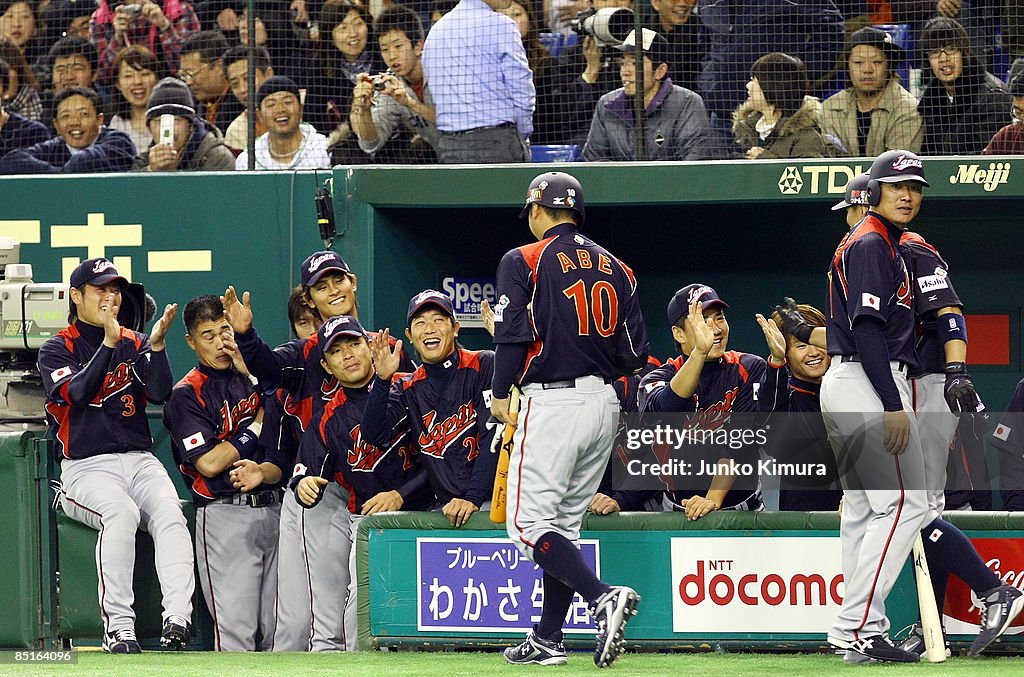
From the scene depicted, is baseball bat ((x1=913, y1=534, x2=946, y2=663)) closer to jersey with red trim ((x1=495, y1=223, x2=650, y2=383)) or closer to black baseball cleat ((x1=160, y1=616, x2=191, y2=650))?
jersey with red trim ((x1=495, y1=223, x2=650, y2=383))

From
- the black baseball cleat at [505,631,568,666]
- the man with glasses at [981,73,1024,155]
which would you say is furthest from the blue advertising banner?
the man with glasses at [981,73,1024,155]

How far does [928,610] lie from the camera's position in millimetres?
5238

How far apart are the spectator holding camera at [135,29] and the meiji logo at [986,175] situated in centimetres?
509

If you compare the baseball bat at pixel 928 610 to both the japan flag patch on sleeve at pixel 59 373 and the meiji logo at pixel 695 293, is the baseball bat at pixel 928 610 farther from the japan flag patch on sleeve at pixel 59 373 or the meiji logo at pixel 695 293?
the japan flag patch on sleeve at pixel 59 373

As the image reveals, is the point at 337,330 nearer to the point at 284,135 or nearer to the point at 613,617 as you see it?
the point at 613,617

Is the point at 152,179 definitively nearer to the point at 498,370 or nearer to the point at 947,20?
the point at 498,370

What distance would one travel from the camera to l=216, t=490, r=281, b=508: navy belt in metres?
6.84

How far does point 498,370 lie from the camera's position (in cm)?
524

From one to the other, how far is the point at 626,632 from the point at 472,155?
10.1ft

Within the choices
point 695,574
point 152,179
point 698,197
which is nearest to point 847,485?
point 695,574

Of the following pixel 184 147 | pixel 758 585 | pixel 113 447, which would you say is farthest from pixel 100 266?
pixel 758 585

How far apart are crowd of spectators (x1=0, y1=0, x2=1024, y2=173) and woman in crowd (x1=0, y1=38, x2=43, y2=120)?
0.13 meters

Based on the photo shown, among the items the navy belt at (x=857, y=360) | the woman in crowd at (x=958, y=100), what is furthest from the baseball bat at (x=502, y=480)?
the woman in crowd at (x=958, y=100)

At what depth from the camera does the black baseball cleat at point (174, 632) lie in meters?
6.25
